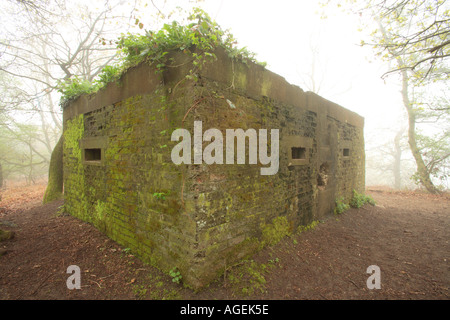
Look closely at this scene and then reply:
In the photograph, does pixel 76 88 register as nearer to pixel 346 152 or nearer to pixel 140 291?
pixel 140 291

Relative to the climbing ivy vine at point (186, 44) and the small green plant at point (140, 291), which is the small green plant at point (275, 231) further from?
the climbing ivy vine at point (186, 44)

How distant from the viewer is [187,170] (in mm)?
2783

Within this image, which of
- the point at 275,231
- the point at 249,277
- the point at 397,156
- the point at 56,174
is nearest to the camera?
the point at 249,277

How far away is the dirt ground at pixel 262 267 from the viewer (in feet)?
9.66

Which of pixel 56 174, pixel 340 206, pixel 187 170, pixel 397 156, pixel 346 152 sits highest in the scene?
pixel 397 156

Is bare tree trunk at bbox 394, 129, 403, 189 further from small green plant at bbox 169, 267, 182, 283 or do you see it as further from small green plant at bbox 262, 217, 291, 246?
small green plant at bbox 169, 267, 182, 283

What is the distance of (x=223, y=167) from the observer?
3102 millimetres

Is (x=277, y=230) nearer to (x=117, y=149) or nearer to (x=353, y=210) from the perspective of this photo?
(x=117, y=149)

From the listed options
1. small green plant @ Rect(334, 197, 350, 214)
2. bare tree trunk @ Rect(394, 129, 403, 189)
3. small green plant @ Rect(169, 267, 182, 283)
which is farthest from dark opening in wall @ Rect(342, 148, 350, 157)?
bare tree trunk @ Rect(394, 129, 403, 189)

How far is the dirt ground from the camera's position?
2943 mm

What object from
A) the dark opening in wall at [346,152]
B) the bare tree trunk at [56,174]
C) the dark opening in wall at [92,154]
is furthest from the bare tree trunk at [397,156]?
the bare tree trunk at [56,174]

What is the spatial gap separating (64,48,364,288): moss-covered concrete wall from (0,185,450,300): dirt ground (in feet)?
0.91

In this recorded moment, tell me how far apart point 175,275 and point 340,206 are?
20.3ft

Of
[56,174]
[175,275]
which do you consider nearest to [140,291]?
[175,275]
